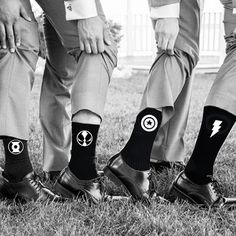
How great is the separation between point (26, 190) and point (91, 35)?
0.61 meters

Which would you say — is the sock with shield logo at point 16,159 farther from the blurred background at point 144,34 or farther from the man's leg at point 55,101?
the blurred background at point 144,34

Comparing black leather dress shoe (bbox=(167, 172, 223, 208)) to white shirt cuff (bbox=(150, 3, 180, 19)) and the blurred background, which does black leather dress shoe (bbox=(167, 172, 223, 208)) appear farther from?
the blurred background

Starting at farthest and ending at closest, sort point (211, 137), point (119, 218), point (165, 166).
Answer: point (165, 166) < point (211, 137) < point (119, 218)

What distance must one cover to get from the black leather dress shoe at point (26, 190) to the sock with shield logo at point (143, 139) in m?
0.31

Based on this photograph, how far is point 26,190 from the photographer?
1.71m

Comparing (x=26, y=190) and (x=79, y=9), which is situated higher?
(x=79, y=9)

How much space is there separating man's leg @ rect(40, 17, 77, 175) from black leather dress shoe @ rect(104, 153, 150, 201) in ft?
1.67

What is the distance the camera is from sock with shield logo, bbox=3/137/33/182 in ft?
5.40

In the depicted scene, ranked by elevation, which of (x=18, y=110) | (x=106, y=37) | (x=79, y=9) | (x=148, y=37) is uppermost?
(x=79, y=9)

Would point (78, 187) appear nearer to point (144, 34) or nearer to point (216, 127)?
point (216, 127)

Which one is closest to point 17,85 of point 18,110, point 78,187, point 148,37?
point 18,110

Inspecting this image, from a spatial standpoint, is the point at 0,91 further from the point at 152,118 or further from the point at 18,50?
the point at 152,118

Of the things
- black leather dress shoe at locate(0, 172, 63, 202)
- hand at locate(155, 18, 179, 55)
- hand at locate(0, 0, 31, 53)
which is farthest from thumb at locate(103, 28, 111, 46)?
black leather dress shoe at locate(0, 172, 63, 202)

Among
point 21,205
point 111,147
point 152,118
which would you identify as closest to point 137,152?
point 152,118
